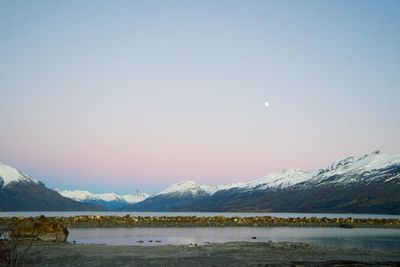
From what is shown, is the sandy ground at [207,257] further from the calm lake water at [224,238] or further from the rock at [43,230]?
the calm lake water at [224,238]

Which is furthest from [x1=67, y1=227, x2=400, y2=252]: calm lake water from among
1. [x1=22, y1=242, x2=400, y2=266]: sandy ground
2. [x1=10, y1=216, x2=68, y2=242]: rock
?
[x1=22, y1=242, x2=400, y2=266]: sandy ground

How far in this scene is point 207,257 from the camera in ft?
78.2

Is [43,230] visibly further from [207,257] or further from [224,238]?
[224,238]

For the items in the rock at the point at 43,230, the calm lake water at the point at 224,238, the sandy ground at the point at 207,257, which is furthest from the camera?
the calm lake water at the point at 224,238

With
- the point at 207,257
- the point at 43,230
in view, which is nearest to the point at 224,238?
the point at 207,257

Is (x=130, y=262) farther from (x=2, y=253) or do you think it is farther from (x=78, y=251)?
(x=2, y=253)

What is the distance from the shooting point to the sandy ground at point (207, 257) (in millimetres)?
21000

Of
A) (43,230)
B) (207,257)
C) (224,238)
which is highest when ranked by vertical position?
(43,230)

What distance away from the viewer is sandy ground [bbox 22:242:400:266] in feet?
68.9

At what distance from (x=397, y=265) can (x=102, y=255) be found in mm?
17376

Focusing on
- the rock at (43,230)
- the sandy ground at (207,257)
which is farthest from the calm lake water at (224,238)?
the sandy ground at (207,257)

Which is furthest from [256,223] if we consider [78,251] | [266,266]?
[266,266]

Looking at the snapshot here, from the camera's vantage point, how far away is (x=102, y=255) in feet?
81.3

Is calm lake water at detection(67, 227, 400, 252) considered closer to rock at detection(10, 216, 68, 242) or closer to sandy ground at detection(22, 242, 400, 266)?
rock at detection(10, 216, 68, 242)
